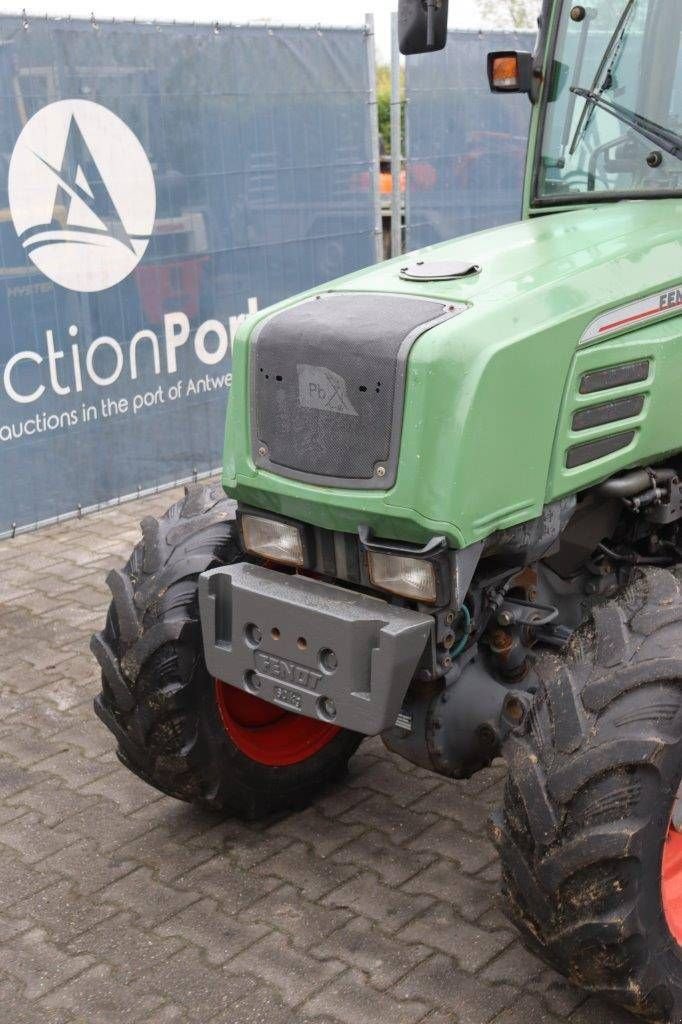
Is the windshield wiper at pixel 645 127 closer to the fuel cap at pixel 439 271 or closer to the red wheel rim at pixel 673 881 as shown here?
the fuel cap at pixel 439 271

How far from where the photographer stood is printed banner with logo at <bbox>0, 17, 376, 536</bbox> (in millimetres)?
6930

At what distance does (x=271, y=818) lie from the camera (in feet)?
13.9

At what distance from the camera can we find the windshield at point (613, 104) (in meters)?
3.92

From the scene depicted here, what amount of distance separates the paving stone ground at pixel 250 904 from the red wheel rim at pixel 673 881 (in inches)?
12.9

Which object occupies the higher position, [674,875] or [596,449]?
[596,449]

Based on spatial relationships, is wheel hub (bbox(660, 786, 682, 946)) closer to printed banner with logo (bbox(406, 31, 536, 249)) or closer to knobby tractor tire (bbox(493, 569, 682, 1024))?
knobby tractor tire (bbox(493, 569, 682, 1024))

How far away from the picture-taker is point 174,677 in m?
3.82

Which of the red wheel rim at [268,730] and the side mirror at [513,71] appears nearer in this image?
the red wheel rim at [268,730]

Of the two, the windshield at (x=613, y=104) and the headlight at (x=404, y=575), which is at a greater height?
the windshield at (x=613, y=104)

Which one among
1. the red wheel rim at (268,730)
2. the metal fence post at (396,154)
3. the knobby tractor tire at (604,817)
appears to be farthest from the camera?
the metal fence post at (396,154)

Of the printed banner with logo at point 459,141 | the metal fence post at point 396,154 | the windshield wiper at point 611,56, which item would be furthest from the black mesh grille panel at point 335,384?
the printed banner with logo at point 459,141

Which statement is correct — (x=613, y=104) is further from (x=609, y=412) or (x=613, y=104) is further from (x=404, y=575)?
(x=404, y=575)

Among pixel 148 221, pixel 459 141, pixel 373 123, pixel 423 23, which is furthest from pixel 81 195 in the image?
pixel 423 23

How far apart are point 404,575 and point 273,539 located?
0.49 metres
